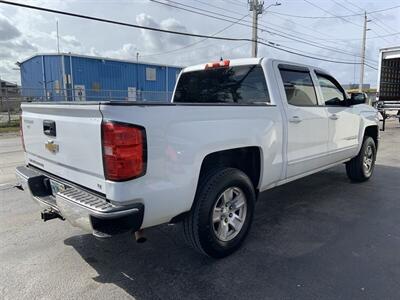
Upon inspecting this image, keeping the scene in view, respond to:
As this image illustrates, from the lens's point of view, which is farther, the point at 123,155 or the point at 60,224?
the point at 60,224

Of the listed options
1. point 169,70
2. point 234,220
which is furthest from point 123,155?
point 169,70

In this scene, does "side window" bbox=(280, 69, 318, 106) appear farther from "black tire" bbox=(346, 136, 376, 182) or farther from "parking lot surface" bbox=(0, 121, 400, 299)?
"black tire" bbox=(346, 136, 376, 182)

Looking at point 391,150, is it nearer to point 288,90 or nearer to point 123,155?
point 288,90

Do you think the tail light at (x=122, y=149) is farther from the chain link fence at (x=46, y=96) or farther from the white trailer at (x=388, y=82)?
the white trailer at (x=388, y=82)

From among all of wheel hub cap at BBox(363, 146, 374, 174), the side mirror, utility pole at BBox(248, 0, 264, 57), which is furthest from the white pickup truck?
utility pole at BBox(248, 0, 264, 57)

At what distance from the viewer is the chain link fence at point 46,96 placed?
61.7 feet

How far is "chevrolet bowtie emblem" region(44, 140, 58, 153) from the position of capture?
120 inches

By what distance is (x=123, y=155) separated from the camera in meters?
2.44

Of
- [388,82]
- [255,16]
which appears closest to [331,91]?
[388,82]

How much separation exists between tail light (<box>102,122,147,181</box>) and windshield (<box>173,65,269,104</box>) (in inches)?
77.2

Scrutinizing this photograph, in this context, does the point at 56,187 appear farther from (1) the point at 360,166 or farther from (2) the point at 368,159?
(2) the point at 368,159

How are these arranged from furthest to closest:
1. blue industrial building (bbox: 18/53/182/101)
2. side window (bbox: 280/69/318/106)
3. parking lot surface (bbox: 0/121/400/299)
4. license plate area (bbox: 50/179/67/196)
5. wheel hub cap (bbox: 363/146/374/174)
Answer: blue industrial building (bbox: 18/53/182/101)
wheel hub cap (bbox: 363/146/374/174)
side window (bbox: 280/69/318/106)
license plate area (bbox: 50/179/67/196)
parking lot surface (bbox: 0/121/400/299)

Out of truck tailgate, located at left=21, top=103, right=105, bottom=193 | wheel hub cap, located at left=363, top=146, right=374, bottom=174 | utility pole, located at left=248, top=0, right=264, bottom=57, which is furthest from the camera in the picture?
utility pole, located at left=248, top=0, right=264, bottom=57

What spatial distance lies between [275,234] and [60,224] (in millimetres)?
2556
